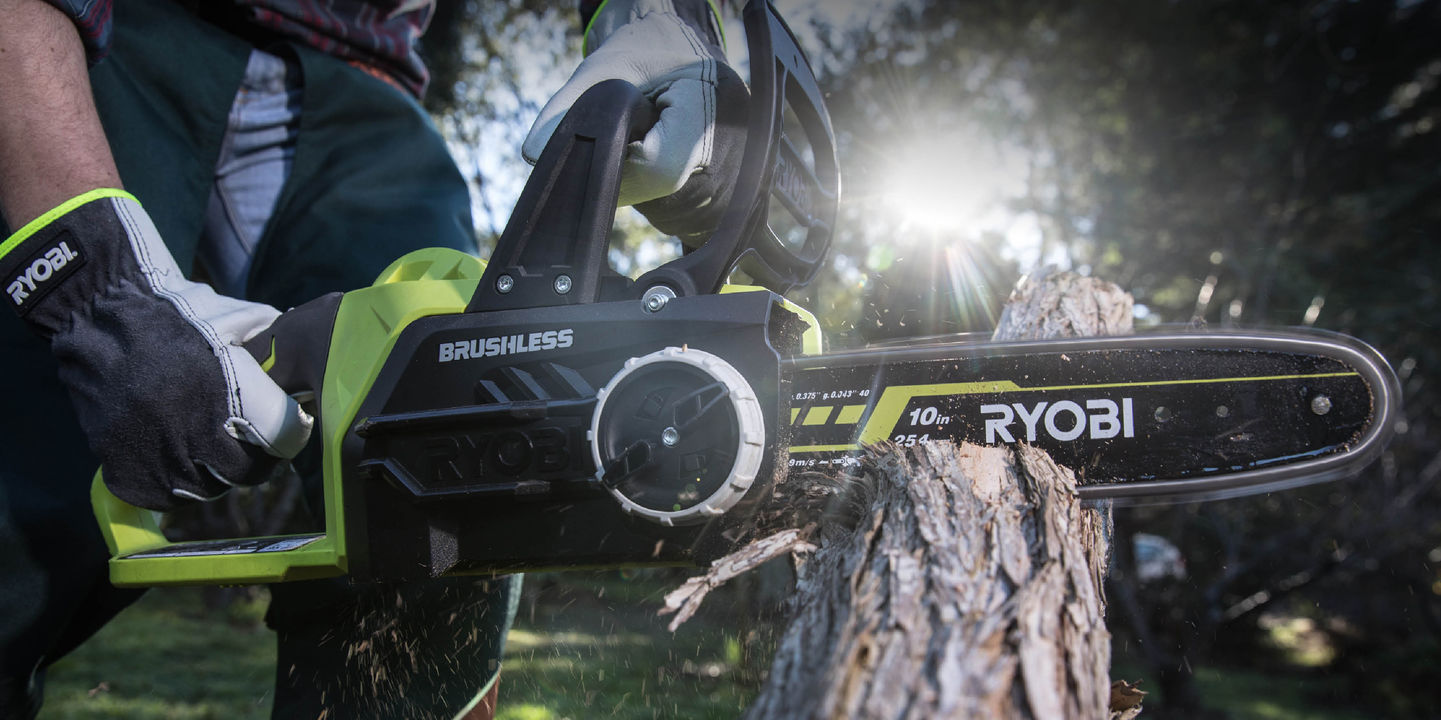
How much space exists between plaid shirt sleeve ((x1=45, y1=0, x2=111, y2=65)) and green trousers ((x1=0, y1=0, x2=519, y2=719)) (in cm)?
14

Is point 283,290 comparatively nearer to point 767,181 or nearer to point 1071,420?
point 767,181

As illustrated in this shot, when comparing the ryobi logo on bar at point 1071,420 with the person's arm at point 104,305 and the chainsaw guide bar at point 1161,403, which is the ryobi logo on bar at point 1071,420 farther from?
the person's arm at point 104,305

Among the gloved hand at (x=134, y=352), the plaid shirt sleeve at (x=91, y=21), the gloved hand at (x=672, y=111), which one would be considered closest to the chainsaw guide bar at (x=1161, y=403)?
the gloved hand at (x=672, y=111)

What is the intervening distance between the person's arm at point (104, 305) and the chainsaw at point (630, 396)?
0.13 m

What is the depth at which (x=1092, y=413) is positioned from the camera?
1.18 m

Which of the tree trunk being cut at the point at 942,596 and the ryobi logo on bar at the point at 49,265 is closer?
the tree trunk being cut at the point at 942,596

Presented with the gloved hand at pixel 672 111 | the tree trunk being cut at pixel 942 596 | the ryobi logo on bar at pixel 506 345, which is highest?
the gloved hand at pixel 672 111

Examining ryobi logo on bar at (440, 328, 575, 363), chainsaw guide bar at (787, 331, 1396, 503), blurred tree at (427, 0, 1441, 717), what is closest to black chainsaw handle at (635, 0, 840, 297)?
ryobi logo on bar at (440, 328, 575, 363)

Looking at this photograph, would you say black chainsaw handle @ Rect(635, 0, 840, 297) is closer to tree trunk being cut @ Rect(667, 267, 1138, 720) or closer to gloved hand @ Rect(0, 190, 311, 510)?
tree trunk being cut @ Rect(667, 267, 1138, 720)

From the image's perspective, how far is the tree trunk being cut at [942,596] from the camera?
0.68 m

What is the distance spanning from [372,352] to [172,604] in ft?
22.1

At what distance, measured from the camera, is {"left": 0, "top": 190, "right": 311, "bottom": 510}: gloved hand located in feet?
3.96

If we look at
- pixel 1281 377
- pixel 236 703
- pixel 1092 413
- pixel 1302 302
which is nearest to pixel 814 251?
pixel 1092 413

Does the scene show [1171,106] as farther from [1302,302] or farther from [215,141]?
[215,141]
